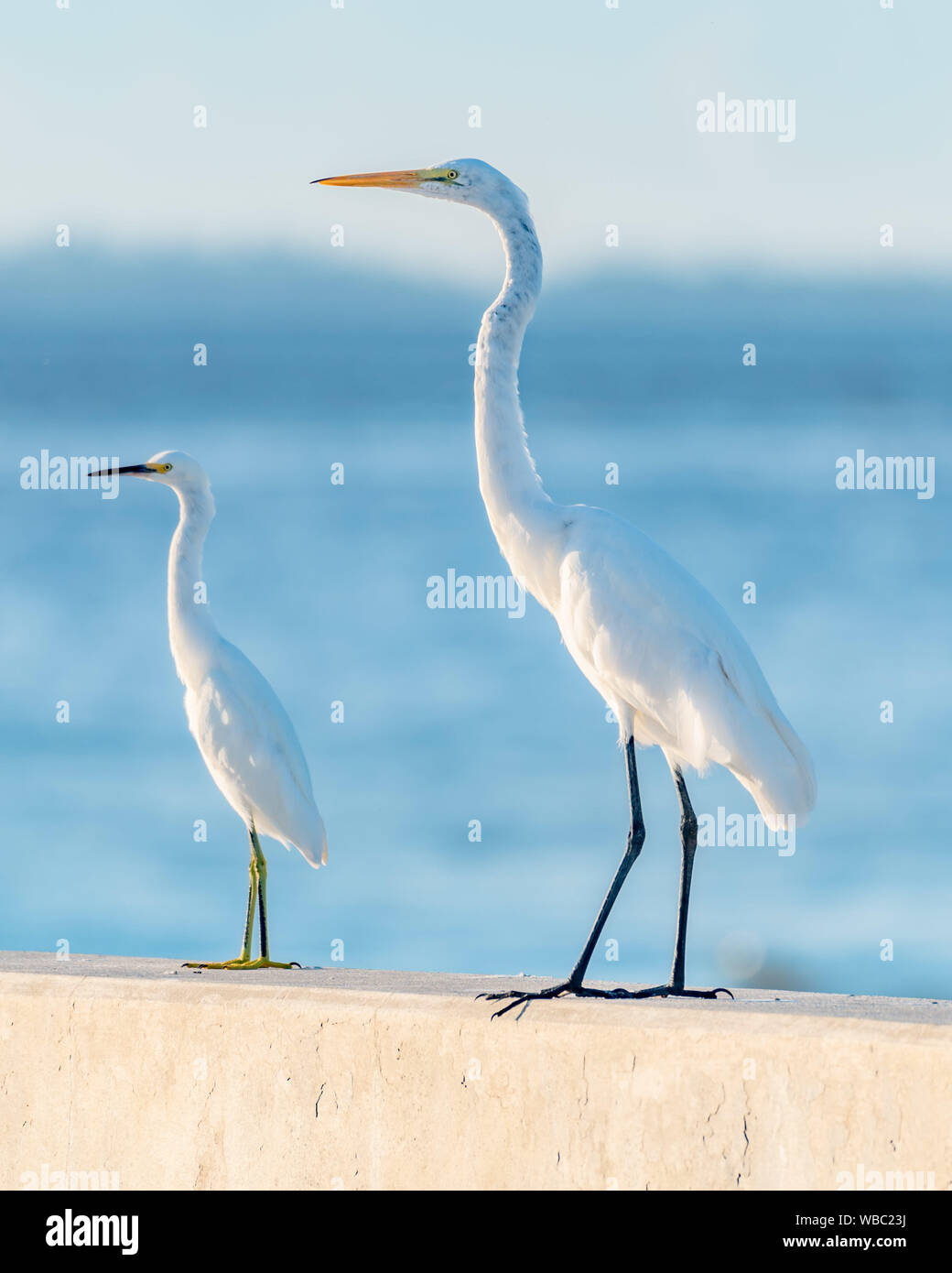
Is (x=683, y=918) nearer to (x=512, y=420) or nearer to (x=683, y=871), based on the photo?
(x=683, y=871)

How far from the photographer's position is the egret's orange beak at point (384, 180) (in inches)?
265

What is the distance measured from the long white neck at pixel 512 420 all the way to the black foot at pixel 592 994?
1.72 meters

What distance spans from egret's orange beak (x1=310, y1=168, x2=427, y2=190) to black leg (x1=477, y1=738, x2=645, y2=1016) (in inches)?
102

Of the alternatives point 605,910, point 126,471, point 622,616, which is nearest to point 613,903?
point 605,910

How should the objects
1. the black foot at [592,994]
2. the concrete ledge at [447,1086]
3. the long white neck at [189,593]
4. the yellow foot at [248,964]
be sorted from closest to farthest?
1. the concrete ledge at [447,1086]
2. the black foot at [592,994]
3. the yellow foot at [248,964]
4. the long white neck at [189,593]

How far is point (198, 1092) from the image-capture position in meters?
5.32

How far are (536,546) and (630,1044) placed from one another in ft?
7.93

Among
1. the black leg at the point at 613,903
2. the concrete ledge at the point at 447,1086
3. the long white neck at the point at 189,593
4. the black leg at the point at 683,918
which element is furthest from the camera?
the long white neck at the point at 189,593

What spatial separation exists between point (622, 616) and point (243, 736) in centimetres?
322

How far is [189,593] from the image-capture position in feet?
29.7

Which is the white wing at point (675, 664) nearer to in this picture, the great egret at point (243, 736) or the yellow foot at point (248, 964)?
the yellow foot at point (248, 964)

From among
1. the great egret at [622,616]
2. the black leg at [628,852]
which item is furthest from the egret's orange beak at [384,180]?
the black leg at [628,852]
